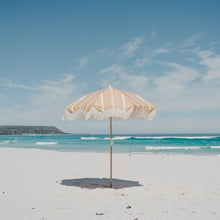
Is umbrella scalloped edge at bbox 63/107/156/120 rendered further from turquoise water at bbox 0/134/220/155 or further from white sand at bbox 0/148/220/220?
turquoise water at bbox 0/134/220/155

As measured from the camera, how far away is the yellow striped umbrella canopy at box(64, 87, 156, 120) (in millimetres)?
5137

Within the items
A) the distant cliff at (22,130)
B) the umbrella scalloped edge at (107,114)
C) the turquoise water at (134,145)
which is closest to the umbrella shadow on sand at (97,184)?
the umbrella scalloped edge at (107,114)

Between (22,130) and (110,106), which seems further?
(22,130)

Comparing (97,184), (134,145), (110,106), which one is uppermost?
(110,106)

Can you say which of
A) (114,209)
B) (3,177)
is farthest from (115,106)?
(3,177)

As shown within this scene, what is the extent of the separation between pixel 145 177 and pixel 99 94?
327cm

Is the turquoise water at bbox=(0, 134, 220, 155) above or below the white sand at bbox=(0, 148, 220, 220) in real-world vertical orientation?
below

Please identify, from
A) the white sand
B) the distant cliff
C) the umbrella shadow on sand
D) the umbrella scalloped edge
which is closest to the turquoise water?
the umbrella shadow on sand

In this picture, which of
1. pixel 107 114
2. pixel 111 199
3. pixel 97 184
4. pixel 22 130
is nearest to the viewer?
pixel 111 199

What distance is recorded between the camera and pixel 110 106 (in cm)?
519

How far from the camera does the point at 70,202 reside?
4.64 m

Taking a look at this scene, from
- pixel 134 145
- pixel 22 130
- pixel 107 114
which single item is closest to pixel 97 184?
pixel 107 114

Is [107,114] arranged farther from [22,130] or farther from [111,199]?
[22,130]

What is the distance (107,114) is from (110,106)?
18 centimetres
